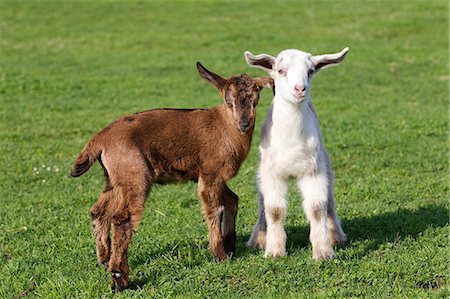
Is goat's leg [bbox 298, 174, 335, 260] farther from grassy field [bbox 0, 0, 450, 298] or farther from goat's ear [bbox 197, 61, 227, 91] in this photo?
goat's ear [bbox 197, 61, 227, 91]

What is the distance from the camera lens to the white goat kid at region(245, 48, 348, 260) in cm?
680

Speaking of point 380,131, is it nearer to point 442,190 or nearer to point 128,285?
point 442,190

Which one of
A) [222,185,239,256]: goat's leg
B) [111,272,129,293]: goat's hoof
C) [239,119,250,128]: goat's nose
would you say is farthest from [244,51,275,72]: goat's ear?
[111,272,129,293]: goat's hoof

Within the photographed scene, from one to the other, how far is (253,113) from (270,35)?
58.5 feet

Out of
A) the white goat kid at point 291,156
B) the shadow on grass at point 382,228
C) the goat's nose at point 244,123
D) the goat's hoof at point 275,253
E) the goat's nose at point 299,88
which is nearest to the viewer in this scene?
the goat's nose at point 244,123

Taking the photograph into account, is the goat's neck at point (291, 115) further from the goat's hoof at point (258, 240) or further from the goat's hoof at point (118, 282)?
the goat's hoof at point (118, 282)

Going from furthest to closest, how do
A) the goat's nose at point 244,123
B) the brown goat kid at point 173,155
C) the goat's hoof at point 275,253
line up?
→ the goat's hoof at point 275,253 < the goat's nose at point 244,123 < the brown goat kid at point 173,155

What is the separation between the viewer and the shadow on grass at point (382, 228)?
7543mm

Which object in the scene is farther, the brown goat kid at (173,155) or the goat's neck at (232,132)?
the goat's neck at (232,132)

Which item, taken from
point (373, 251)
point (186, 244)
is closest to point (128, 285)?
point (186, 244)

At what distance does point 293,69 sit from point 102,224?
7.28 ft

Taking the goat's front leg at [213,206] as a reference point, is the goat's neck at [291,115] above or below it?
above

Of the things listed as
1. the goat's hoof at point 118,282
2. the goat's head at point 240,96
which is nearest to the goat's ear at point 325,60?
the goat's head at point 240,96

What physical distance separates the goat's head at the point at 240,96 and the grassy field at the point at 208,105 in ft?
4.38
